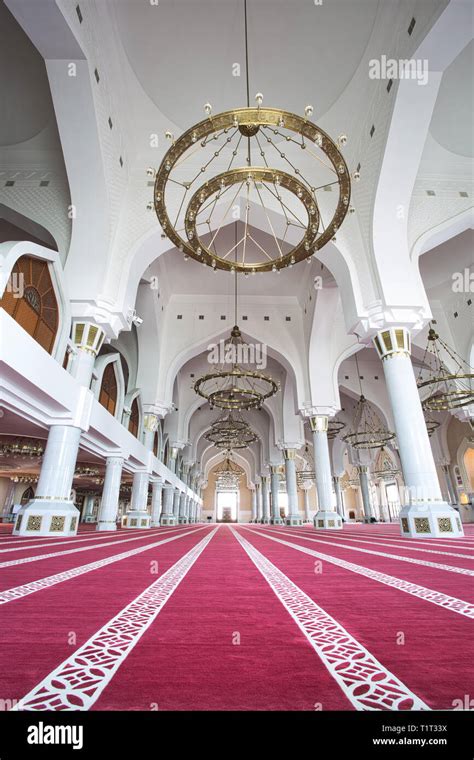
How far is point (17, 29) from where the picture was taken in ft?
17.8

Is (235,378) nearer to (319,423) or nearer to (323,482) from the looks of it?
(319,423)

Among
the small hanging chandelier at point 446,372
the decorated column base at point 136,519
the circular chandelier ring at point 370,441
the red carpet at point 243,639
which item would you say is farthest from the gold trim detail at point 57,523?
the circular chandelier ring at point 370,441

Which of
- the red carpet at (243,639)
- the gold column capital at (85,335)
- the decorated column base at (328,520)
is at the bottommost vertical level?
the red carpet at (243,639)

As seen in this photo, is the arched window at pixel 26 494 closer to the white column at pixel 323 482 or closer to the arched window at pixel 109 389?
the arched window at pixel 109 389

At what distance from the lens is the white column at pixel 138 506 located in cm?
920

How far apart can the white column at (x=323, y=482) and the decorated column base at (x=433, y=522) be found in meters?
3.66

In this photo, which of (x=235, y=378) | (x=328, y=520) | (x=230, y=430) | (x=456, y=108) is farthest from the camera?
(x=230, y=430)

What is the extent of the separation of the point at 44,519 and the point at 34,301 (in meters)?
2.94

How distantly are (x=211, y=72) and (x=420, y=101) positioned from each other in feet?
12.7

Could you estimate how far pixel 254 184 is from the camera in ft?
18.0

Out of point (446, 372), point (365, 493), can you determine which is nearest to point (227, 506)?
point (365, 493)

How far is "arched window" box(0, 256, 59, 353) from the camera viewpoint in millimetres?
4734

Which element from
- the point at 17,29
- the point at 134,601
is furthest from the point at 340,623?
the point at 17,29

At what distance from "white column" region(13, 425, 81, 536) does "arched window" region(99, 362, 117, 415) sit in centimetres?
282
